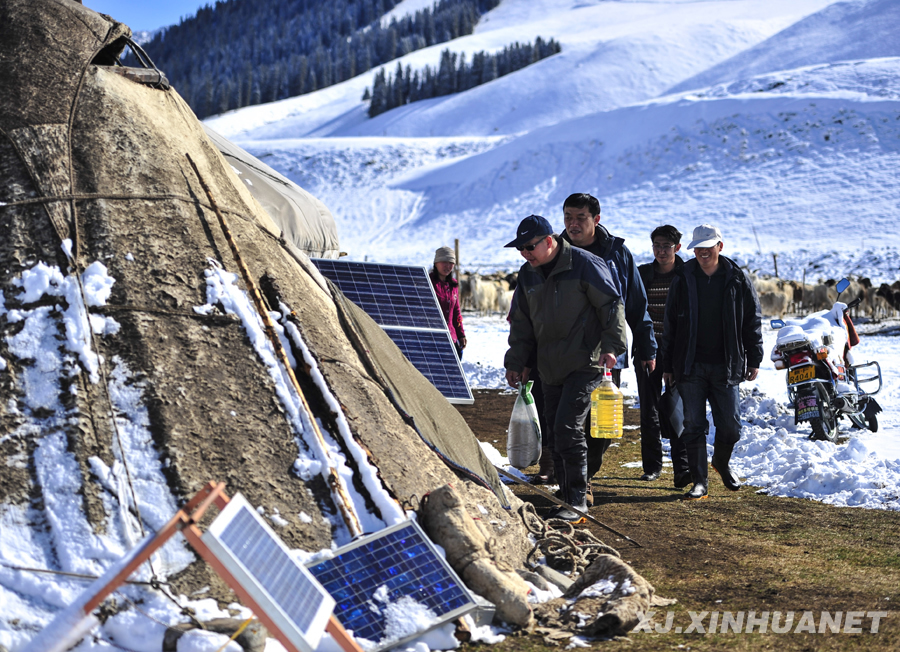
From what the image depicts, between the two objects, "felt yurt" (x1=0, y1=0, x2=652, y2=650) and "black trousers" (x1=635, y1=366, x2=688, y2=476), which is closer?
"felt yurt" (x1=0, y1=0, x2=652, y2=650)

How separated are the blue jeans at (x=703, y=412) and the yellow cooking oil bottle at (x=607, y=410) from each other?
60 cm

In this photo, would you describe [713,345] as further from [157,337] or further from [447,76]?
[447,76]

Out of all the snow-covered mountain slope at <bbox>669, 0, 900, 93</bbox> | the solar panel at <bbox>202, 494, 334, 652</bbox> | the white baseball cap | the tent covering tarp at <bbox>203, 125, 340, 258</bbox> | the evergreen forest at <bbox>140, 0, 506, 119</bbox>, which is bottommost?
the solar panel at <bbox>202, 494, 334, 652</bbox>

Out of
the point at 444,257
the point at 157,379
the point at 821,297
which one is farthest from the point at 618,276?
the point at 821,297

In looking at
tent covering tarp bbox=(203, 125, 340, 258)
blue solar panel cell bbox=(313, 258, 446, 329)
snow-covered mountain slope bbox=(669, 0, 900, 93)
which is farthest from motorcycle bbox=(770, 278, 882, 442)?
snow-covered mountain slope bbox=(669, 0, 900, 93)

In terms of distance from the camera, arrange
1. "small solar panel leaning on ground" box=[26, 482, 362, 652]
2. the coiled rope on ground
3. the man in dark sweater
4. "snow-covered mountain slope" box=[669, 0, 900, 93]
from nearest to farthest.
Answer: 1. "small solar panel leaning on ground" box=[26, 482, 362, 652]
2. the coiled rope on ground
3. the man in dark sweater
4. "snow-covered mountain slope" box=[669, 0, 900, 93]

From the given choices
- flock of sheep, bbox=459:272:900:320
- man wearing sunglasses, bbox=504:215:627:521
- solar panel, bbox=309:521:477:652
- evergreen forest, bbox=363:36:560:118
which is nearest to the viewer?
solar panel, bbox=309:521:477:652

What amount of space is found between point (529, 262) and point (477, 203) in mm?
50727

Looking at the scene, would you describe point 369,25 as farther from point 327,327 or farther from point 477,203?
point 327,327

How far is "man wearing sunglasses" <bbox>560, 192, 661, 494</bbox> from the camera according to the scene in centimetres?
624

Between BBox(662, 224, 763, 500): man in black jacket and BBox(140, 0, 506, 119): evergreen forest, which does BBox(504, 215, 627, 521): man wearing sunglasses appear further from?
BBox(140, 0, 506, 119): evergreen forest

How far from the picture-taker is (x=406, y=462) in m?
4.27

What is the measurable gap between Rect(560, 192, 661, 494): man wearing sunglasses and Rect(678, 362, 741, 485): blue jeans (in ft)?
1.10

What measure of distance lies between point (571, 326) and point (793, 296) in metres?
21.8
